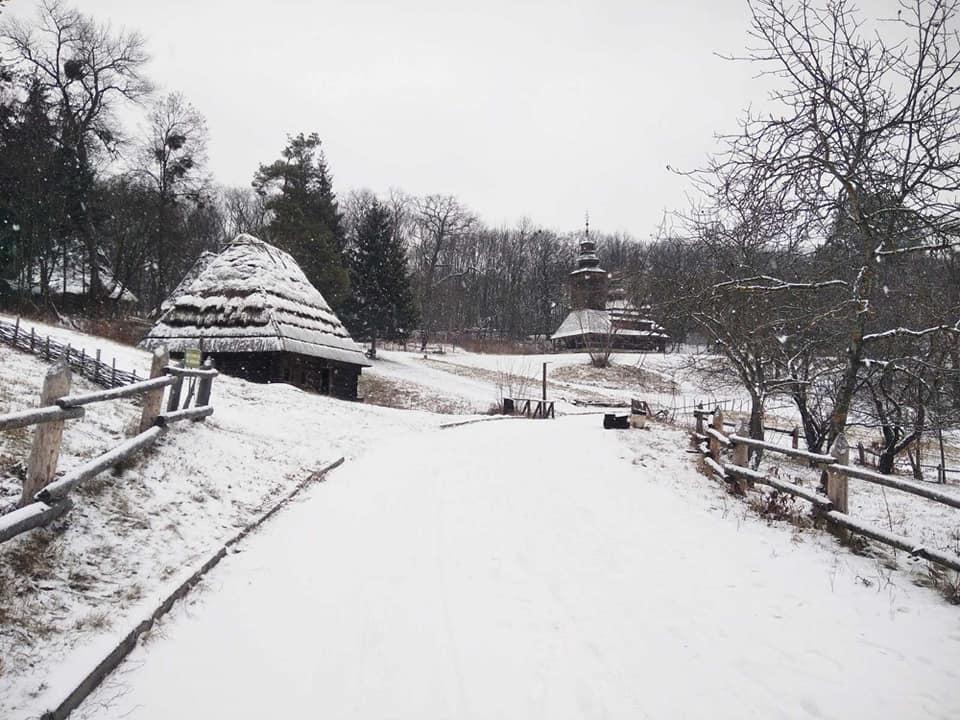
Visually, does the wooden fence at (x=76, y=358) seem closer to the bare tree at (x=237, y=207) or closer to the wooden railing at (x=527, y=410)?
the wooden railing at (x=527, y=410)

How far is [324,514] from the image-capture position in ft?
21.3

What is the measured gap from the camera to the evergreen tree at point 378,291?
35719 millimetres

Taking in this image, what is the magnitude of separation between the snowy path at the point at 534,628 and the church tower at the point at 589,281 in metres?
45.5

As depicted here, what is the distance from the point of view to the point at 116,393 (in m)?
5.24

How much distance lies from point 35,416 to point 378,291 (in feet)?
106

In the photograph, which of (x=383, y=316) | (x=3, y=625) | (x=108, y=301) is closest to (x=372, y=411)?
(x=3, y=625)

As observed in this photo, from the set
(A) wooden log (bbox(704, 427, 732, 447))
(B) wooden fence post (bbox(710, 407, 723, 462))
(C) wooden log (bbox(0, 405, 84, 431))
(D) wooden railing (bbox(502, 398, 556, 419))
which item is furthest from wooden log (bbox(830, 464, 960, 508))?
(D) wooden railing (bbox(502, 398, 556, 419))

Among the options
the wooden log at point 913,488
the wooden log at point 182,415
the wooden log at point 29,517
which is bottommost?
the wooden log at point 29,517

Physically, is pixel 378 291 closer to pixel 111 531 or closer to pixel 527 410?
pixel 527 410

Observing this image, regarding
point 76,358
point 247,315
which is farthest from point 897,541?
point 247,315

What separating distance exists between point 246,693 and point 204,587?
1477 mm

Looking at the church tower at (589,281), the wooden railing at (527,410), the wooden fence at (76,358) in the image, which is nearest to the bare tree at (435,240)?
the church tower at (589,281)

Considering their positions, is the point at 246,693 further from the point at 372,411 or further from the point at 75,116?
the point at 75,116

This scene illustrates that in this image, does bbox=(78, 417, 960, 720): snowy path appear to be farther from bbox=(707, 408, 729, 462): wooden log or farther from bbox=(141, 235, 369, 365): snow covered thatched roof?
bbox=(141, 235, 369, 365): snow covered thatched roof
